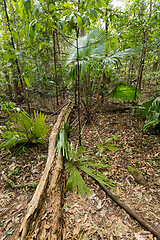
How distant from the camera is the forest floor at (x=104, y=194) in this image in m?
1.39

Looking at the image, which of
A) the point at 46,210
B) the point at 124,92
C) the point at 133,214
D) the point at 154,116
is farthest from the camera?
the point at 124,92

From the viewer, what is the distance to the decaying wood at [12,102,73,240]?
45.0 inches

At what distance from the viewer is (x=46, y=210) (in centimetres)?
133

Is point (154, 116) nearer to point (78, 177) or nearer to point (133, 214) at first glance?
point (133, 214)

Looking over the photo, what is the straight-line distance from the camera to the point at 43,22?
49.5 inches

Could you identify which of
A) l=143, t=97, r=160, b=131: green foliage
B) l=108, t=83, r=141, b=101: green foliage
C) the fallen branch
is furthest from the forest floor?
l=108, t=83, r=141, b=101: green foliage

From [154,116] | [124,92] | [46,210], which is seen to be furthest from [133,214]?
[124,92]

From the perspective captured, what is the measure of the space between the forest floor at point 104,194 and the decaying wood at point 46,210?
0.22m

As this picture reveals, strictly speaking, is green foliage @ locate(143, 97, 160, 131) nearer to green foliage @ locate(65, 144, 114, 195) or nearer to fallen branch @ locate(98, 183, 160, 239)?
green foliage @ locate(65, 144, 114, 195)

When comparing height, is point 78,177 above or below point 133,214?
above

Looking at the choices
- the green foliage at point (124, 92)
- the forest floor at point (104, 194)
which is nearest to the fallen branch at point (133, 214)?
the forest floor at point (104, 194)

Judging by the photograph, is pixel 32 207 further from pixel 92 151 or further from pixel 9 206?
pixel 92 151

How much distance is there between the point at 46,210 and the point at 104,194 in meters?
0.83

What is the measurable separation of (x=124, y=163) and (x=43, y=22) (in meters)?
2.31
